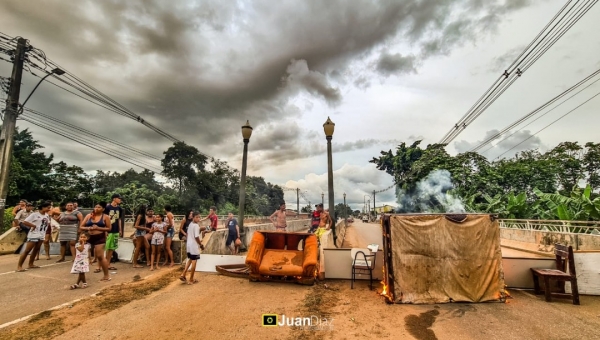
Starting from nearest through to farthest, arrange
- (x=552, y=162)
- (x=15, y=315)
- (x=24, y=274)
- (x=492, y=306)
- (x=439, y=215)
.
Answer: (x=15, y=315)
(x=492, y=306)
(x=439, y=215)
(x=24, y=274)
(x=552, y=162)

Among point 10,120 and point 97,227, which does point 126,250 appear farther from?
point 10,120

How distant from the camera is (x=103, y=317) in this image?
489 centimetres

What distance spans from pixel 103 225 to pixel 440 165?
31.0m

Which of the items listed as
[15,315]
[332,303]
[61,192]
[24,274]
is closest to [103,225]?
[15,315]

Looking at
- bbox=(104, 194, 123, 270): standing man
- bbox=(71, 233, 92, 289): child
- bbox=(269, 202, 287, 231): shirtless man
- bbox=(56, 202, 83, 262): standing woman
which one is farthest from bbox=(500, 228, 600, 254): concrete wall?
bbox=(56, 202, 83, 262): standing woman

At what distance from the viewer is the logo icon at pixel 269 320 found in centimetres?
487

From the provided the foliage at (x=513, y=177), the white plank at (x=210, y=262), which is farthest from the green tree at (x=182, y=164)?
the white plank at (x=210, y=262)

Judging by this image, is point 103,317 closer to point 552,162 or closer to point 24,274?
point 24,274

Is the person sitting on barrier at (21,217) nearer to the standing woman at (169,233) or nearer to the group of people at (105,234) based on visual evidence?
the group of people at (105,234)

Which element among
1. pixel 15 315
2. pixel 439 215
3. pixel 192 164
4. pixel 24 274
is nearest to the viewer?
pixel 15 315

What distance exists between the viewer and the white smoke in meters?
27.2

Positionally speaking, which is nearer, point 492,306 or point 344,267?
point 492,306

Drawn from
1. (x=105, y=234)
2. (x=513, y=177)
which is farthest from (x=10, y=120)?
(x=513, y=177)

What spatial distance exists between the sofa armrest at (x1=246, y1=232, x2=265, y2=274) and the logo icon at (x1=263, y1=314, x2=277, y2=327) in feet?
7.37
